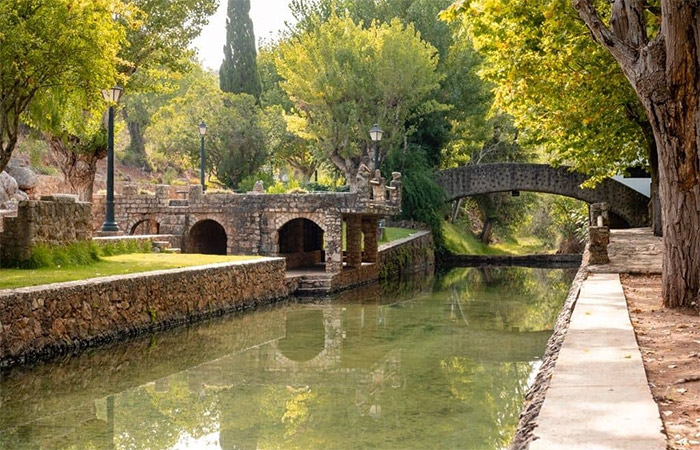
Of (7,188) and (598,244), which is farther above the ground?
(7,188)

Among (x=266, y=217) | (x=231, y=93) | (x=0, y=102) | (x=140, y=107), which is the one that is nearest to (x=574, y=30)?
(x=0, y=102)

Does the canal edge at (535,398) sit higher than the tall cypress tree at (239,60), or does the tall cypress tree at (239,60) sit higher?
the tall cypress tree at (239,60)

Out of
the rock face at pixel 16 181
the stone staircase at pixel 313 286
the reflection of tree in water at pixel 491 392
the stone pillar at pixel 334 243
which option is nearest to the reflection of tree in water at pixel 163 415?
the reflection of tree in water at pixel 491 392

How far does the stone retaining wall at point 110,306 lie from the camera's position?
12.1m

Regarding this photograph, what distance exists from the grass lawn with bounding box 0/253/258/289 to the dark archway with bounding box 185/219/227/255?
8.28 m

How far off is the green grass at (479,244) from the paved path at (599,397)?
3486 cm

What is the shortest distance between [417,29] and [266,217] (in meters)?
17.1

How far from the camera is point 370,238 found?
99.0 feet

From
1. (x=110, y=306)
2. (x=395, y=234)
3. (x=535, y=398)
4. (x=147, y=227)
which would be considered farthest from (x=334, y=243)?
(x=535, y=398)

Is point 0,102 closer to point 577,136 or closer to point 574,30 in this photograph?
point 574,30

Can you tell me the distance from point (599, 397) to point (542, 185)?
3709 cm

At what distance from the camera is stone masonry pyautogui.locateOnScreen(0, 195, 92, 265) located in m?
16.2

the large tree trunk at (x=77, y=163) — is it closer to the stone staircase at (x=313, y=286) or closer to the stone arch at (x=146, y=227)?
the stone arch at (x=146, y=227)

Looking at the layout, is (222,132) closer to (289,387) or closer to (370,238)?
(370,238)
